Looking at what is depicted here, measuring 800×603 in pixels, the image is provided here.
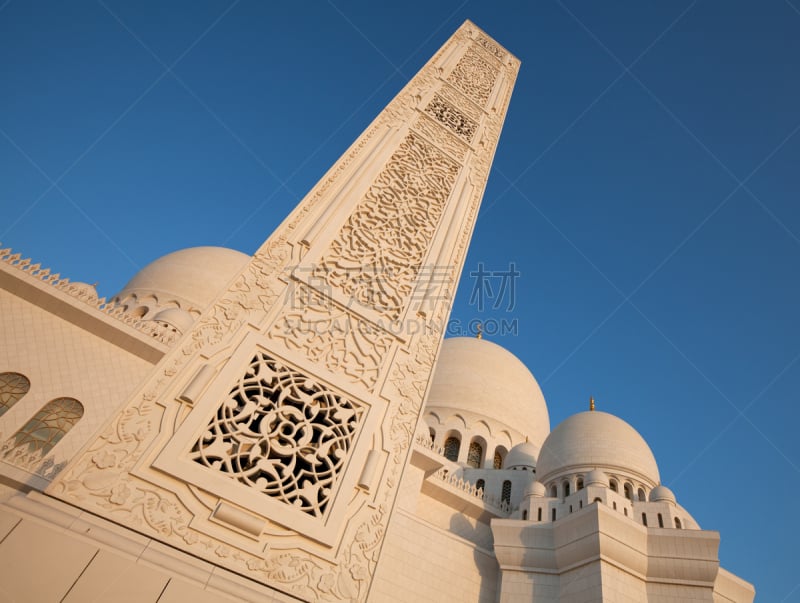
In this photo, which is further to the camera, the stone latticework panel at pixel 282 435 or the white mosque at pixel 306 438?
the stone latticework panel at pixel 282 435

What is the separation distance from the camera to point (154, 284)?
13.3 m

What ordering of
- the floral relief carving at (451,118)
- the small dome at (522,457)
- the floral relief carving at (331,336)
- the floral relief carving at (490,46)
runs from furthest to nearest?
the small dome at (522,457) → the floral relief carving at (490,46) → the floral relief carving at (451,118) → the floral relief carving at (331,336)

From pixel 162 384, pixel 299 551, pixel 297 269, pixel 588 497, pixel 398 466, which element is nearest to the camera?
pixel 299 551

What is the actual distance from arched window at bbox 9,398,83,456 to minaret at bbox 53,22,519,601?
6.66m

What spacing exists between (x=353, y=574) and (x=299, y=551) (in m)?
0.27

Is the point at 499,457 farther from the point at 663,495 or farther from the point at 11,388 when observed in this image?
the point at 11,388

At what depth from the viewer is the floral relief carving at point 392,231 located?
3.28m

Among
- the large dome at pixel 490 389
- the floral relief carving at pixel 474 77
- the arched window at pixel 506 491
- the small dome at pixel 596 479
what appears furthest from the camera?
the large dome at pixel 490 389

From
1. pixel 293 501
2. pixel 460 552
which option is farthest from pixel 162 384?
pixel 460 552

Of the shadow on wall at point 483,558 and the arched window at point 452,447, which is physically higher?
Result: the arched window at point 452,447

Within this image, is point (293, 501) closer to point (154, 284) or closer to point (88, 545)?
point (88, 545)

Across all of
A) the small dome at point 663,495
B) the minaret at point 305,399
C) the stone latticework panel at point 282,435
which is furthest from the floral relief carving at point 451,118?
the small dome at point 663,495

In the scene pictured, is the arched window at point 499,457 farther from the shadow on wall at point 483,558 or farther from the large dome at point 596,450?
the shadow on wall at point 483,558

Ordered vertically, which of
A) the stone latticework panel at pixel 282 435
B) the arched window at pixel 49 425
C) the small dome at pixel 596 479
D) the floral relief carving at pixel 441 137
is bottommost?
the stone latticework panel at pixel 282 435
